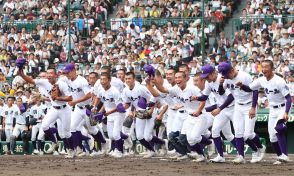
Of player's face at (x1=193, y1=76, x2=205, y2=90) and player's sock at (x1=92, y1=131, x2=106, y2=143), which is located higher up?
player's face at (x1=193, y1=76, x2=205, y2=90)

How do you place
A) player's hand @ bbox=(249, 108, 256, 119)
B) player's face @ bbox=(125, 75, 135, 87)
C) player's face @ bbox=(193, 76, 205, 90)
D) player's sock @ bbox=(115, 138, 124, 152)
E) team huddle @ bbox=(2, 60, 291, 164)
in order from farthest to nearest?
player's sock @ bbox=(115, 138, 124, 152) < player's face @ bbox=(125, 75, 135, 87) < player's face @ bbox=(193, 76, 205, 90) < team huddle @ bbox=(2, 60, 291, 164) < player's hand @ bbox=(249, 108, 256, 119)

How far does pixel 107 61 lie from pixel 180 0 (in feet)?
13.7

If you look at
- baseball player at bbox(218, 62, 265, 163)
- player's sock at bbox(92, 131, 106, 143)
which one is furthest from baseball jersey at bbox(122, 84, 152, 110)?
baseball player at bbox(218, 62, 265, 163)

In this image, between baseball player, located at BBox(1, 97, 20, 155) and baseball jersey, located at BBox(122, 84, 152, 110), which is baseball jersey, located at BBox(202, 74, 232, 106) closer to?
baseball jersey, located at BBox(122, 84, 152, 110)

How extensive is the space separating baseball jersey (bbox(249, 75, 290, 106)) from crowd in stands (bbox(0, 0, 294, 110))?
7.97 meters

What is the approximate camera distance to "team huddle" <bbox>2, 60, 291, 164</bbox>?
A: 58.5 ft

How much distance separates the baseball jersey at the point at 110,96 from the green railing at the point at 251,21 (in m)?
9.73

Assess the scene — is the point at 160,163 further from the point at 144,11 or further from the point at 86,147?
the point at 144,11

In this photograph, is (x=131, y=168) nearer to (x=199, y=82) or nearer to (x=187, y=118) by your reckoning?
(x=187, y=118)

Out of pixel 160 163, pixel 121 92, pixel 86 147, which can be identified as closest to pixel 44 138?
pixel 86 147

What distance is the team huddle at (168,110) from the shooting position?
1783cm

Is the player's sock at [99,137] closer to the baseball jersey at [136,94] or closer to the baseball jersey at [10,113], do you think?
the baseball jersey at [136,94]

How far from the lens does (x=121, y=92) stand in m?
21.1

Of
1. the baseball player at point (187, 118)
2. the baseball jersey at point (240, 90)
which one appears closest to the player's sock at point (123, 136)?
the baseball player at point (187, 118)
